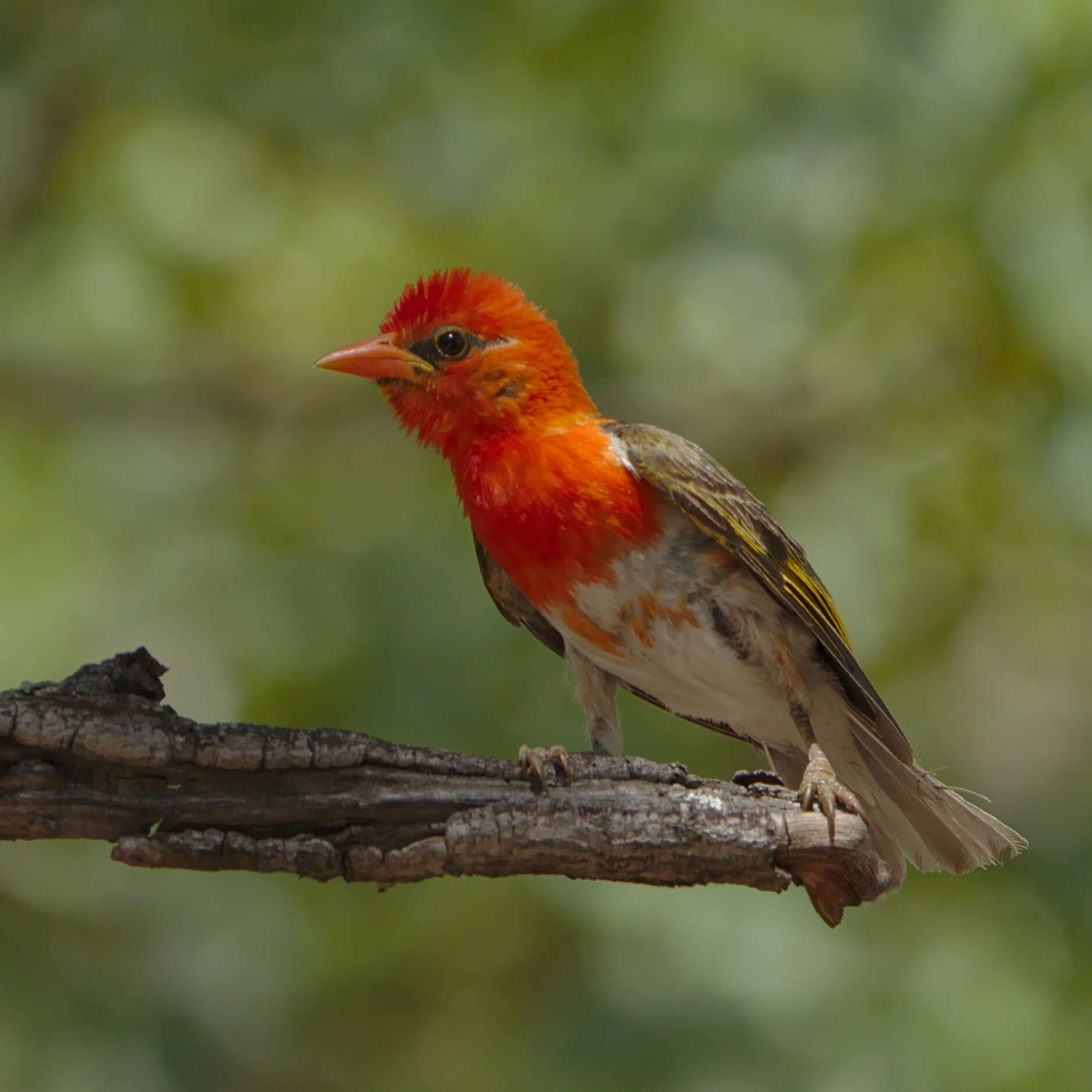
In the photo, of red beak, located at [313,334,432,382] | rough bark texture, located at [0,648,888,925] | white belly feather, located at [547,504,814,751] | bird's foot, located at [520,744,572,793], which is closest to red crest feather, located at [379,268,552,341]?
red beak, located at [313,334,432,382]

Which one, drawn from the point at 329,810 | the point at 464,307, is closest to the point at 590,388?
the point at 464,307

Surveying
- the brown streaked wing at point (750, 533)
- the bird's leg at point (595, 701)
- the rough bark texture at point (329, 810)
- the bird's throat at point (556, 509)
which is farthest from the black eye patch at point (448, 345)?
the rough bark texture at point (329, 810)

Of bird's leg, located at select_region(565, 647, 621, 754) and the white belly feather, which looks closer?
the white belly feather

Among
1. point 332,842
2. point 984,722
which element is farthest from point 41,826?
point 984,722

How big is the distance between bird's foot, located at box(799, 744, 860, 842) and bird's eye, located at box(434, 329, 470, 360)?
6.04ft

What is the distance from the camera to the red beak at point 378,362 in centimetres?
466

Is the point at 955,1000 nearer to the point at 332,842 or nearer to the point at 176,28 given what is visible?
the point at 332,842

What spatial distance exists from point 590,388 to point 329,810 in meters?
3.34

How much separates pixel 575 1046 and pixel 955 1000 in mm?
1451

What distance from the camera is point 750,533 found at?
4496mm

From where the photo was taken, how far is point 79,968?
5457 mm

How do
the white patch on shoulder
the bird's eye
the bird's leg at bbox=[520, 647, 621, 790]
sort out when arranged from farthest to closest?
the bird's leg at bbox=[520, 647, 621, 790], the bird's eye, the white patch on shoulder

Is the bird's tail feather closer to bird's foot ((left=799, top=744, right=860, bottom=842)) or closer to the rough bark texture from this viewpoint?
bird's foot ((left=799, top=744, right=860, bottom=842))

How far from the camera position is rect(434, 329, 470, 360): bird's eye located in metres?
4.75
